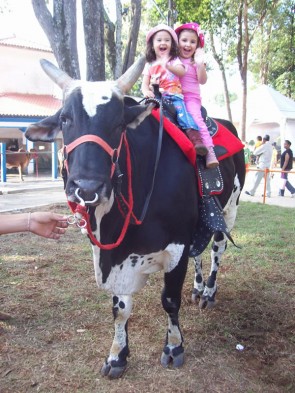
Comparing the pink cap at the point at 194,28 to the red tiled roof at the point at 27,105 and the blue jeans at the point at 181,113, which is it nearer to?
the blue jeans at the point at 181,113

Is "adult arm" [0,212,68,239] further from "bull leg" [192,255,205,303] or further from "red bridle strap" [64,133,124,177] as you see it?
"bull leg" [192,255,205,303]

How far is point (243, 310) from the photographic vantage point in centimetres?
399

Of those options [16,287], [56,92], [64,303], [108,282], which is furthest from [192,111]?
[56,92]

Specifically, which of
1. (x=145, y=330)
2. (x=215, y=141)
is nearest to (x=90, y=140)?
(x=215, y=141)

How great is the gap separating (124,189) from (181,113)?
37.1 inches

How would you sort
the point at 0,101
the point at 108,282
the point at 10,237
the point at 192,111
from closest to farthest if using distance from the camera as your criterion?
1. the point at 108,282
2. the point at 192,111
3. the point at 10,237
4. the point at 0,101

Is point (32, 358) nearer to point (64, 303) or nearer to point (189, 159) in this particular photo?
point (64, 303)

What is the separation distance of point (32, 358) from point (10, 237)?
382 centimetres

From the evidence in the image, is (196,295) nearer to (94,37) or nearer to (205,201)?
(205,201)

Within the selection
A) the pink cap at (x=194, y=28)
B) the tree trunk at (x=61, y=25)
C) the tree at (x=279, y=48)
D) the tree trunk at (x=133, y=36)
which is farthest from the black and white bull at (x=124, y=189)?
the tree at (x=279, y=48)

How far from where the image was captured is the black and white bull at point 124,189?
7.16 feet

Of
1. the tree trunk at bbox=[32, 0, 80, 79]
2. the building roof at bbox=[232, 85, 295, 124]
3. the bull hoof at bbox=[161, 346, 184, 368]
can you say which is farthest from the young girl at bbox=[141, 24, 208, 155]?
the building roof at bbox=[232, 85, 295, 124]

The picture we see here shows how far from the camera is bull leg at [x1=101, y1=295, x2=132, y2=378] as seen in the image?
2969 millimetres

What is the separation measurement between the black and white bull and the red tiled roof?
56.1 feet
